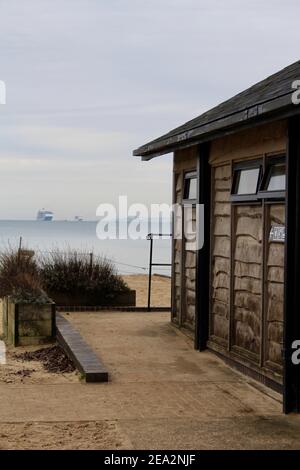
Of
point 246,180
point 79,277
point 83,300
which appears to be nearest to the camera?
point 246,180

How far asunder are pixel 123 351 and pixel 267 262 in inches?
114

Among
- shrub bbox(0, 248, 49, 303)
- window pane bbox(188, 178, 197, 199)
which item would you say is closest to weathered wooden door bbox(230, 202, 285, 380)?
window pane bbox(188, 178, 197, 199)

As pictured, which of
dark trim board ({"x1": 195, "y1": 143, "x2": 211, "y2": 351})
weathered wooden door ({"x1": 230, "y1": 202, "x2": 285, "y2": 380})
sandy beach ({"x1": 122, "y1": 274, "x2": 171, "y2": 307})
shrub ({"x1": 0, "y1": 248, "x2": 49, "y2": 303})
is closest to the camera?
weathered wooden door ({"x1": 230, "y1": 202, "x2": 285, "y2": 380})

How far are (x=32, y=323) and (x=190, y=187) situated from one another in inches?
125

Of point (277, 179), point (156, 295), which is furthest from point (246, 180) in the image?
point (156, 295)

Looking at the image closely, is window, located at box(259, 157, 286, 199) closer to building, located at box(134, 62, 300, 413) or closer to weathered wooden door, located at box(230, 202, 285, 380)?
building, located at box(134, 62, 300, 413)

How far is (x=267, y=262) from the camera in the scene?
816 cm

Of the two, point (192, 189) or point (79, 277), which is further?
point (79, 277)

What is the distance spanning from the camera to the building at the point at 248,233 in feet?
23.6

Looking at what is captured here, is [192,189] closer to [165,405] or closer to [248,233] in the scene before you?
[248,233]

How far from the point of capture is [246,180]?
8992mm

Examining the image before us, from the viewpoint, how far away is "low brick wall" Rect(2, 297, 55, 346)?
Answer: 429 inches
